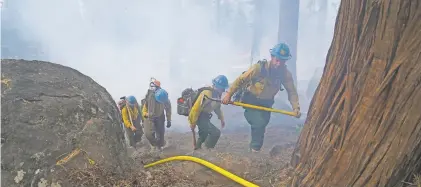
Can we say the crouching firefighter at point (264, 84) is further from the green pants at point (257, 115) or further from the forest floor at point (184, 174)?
the forest floor at point (184, 174)

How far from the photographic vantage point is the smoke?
27922 mm

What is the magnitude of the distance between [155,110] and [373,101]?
5.33 m

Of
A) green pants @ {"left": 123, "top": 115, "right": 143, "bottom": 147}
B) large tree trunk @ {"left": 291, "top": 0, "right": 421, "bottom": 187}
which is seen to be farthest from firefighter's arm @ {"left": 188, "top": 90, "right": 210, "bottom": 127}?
large tree trunk @ {"left": 291, "top": 0, "right": 421, "bottom": 187}

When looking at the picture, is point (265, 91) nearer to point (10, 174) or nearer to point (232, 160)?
point (232, 160)

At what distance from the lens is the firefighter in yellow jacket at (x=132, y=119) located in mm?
7730

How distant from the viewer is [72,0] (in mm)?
35156

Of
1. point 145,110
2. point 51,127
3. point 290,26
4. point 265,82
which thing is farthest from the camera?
point 290,26

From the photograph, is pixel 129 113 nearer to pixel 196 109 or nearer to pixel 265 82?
pixel 196 109

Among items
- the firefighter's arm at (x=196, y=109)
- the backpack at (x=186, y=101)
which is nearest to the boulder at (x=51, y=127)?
the firefighter's arm at (x=196, y=109)

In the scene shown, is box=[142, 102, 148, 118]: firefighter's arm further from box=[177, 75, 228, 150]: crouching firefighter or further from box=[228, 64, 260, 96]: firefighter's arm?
box=[228, 64, 260, 96]: firefighter's arm

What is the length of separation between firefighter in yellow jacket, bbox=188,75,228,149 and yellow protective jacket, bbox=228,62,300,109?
53 centimetres

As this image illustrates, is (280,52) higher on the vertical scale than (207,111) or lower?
higher

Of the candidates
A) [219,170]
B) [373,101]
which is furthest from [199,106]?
[373,101]

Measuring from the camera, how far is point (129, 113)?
786cm
